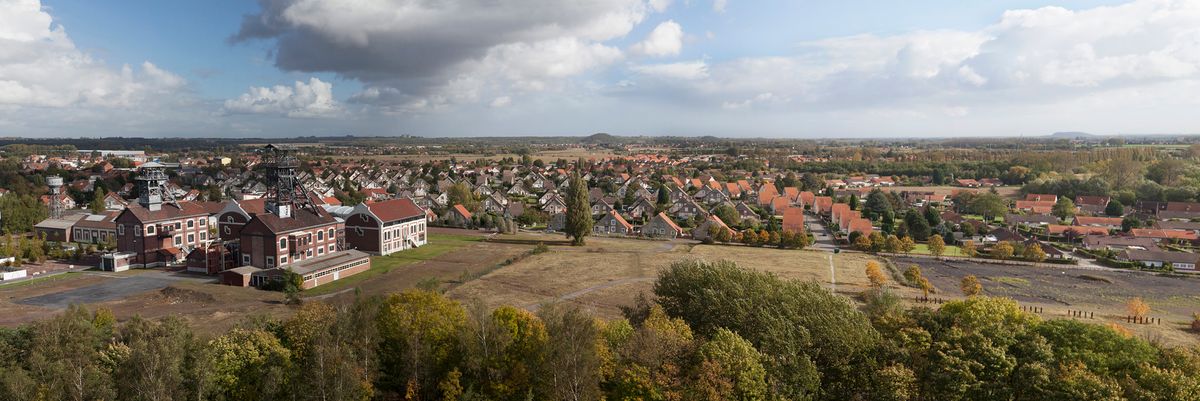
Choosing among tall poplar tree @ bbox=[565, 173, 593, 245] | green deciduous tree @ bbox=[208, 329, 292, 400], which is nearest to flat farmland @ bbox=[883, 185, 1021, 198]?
tall poplar tree @ bbox=[565, 173, 593, 245]

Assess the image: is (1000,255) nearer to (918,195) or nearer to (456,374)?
(918,195)

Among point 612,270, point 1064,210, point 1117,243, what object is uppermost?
point 1064,210

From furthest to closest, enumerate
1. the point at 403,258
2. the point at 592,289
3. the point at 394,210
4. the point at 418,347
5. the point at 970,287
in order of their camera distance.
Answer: the point at 394,210 → the point at 403,258 → the point at 592,289 → the point at 970,287 → the point at 418,347

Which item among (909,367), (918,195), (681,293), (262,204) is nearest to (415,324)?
(681,293)

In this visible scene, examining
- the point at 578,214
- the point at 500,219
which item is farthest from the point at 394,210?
the point at 578,214

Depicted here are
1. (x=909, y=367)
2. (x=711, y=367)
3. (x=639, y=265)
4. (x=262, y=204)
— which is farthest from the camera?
(x=262, y=204)

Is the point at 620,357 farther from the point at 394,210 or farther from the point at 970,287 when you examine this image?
the point at 394,210

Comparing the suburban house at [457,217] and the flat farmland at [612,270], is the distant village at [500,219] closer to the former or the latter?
the suburban house at [457,217]
